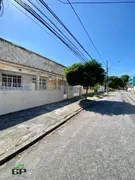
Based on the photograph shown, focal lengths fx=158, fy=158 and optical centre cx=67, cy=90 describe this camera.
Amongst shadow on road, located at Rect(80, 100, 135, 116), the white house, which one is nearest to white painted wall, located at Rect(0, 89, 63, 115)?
the white house

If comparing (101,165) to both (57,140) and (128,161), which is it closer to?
(128,161)

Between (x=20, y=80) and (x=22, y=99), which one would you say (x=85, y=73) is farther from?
(x=22, y=99)

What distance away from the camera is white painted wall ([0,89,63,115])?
9273mm

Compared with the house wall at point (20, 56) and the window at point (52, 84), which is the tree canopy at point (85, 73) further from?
the house wall at point (20, 56)

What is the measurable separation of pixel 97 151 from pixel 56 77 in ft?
52.3

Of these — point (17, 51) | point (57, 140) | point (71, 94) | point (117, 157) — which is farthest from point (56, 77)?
point (117, 157)

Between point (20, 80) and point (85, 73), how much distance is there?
675cm

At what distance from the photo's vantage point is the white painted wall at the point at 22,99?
9273 millimetres

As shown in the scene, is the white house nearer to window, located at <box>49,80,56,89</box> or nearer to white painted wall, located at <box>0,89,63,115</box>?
white painted wall, located at <box>0,89,63,115</box>

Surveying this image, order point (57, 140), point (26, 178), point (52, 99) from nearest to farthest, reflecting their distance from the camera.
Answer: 1. point (26, 178)
2. point (57, 140)
3. point (52, 99)

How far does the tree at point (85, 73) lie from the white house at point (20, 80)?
2.19 m

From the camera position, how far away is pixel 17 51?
43.3 feet

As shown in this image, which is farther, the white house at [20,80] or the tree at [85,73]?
the tree at [85,73]

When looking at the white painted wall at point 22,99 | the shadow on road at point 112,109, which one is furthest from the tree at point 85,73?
the shadow on road at point 112,109
